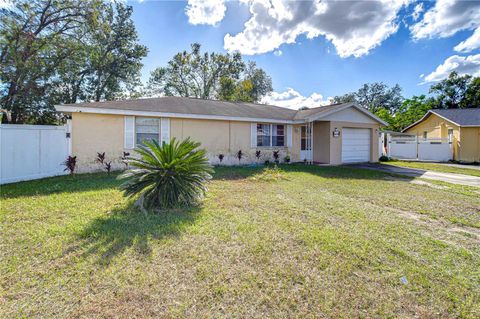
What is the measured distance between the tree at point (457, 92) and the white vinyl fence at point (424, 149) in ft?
74.7

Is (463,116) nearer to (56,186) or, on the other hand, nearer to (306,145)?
(306,145)

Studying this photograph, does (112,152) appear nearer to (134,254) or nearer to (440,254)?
(134,254)

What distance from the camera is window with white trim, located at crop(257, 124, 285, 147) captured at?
508 inches

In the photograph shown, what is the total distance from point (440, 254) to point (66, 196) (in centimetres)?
765

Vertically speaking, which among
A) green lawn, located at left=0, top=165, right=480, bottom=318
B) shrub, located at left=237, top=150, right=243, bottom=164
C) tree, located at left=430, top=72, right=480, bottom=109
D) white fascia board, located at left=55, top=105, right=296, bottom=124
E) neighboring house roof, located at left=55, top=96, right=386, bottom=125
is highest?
tree, located at left=430, top=72, right=480, bottom=109

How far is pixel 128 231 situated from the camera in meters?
3.66

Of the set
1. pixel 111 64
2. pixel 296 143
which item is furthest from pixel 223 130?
pixel 111 64

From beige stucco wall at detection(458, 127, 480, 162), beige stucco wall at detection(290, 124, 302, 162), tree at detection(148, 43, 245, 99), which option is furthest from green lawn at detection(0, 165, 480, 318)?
tree at detection(148, 43, 245, 99)

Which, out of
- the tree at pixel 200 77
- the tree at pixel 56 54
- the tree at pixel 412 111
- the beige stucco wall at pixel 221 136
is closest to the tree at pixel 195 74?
the tree at pixel 200 77

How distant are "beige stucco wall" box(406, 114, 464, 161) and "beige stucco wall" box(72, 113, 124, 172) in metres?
22.4

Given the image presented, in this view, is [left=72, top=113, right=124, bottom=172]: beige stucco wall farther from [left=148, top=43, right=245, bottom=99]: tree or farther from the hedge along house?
[left=148, top=43, right=245, bottom=99]: tree

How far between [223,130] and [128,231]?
8.67 m

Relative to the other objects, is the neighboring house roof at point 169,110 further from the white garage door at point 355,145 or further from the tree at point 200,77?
the tree at point 200,77

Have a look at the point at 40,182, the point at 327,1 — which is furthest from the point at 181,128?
the point at 327,1
